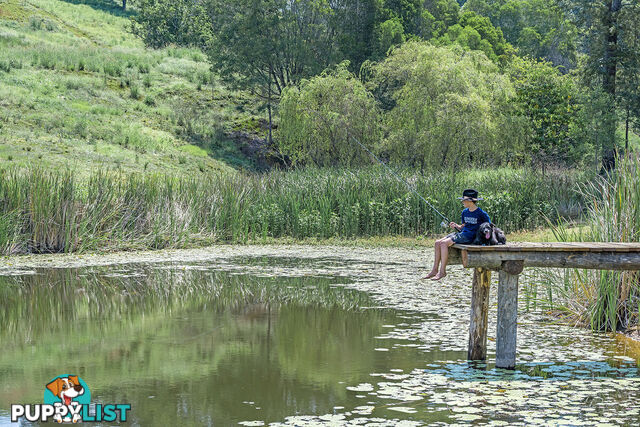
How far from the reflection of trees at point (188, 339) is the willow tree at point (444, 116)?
15.3 metres

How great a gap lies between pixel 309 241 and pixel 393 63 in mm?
12376

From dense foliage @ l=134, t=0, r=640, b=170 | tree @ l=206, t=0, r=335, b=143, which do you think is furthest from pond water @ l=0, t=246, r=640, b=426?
tree @ l=206, t=0, r=335, b=143

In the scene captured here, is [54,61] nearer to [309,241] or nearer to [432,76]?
[432,76]

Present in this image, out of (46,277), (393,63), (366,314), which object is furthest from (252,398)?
(393,63)

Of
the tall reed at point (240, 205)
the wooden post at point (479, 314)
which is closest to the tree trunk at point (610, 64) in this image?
the tall reed at point (240, 205)

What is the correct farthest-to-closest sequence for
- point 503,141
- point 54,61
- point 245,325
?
1. point 54,61
2. point 503,141
3. point 245,325

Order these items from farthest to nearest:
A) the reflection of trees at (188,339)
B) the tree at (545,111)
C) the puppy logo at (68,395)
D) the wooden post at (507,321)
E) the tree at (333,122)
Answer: the tree at (545,111) → the tree at (333,122) → the wooden post at (507,321) → the reflection of trees at (188,339) → the puppy logo at (68,395)

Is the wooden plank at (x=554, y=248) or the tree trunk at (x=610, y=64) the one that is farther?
the tree trunk at (x=610, y=64)

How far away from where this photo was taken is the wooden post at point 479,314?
7.76m

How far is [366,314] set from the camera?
10.6m

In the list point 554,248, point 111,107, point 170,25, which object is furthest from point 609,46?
point 170,25

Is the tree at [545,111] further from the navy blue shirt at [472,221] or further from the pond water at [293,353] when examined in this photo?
the navy blue shirt at [472,221]

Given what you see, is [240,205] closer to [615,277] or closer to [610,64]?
[615,277]

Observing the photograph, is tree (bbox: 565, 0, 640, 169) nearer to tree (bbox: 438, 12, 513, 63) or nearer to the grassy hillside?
the grassy hillside
